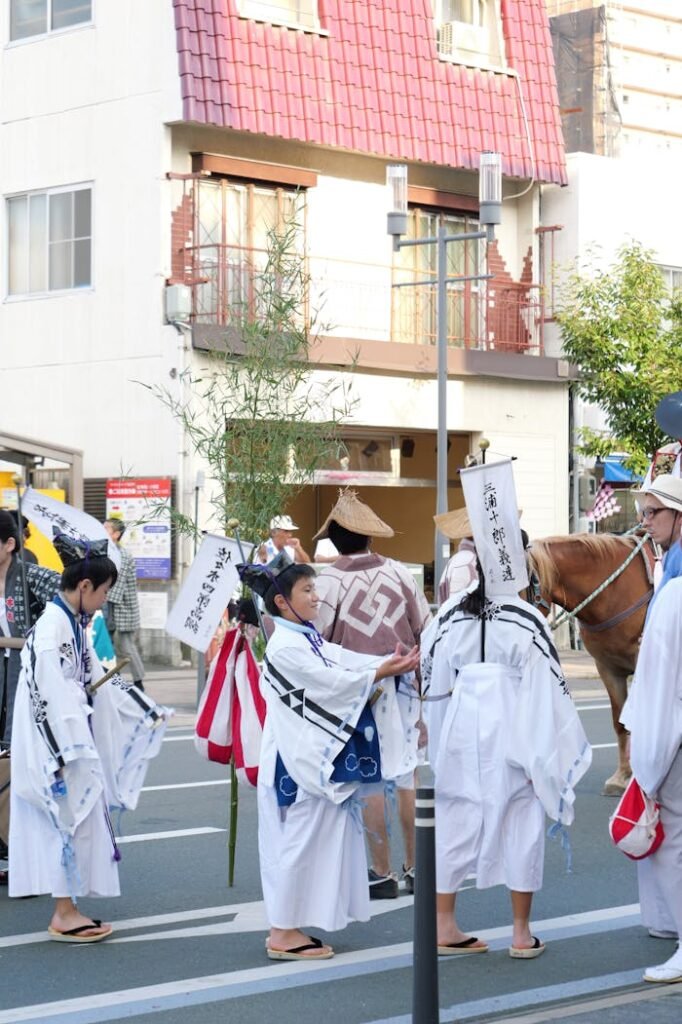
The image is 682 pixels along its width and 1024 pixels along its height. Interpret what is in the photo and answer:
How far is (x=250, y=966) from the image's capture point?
7.12 metres

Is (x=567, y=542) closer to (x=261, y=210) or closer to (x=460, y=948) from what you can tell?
(x=460, y=948)

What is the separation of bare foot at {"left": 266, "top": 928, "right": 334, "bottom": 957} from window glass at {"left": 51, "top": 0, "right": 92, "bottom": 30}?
18.2 metres

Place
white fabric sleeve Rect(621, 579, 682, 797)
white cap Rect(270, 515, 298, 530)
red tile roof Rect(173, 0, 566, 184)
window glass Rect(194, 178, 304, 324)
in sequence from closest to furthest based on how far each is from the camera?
white fabric sleeve Rect(621, 579, 682, 797)
white cap Rect(270, 515, 298, 530)
red tile roof Rect(173, 0, 566, 184)
window glass Rect(194, 178, 304, 324)

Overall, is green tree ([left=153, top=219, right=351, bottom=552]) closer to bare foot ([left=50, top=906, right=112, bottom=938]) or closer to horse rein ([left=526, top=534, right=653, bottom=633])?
horse rein ([left=526, top=534, right=653, bottom=633])

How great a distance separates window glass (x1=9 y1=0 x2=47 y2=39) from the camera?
23.7 m

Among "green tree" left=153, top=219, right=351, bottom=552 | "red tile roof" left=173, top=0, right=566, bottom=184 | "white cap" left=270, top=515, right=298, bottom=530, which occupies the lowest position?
"white cap" left=270, top=515, right=298, bottom=530

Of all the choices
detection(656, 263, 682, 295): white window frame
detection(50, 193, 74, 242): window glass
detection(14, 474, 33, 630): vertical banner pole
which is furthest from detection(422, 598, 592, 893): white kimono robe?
detection(656, 263, 682, 295): white window frame

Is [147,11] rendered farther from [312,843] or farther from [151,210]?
[312,843]

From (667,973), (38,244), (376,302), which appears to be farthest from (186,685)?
(667,973)

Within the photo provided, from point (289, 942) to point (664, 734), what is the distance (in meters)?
1.84

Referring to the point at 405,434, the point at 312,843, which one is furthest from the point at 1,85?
the point at 312,843

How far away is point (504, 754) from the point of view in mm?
7133

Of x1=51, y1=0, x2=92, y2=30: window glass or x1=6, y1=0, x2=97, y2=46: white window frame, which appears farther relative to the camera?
x1=51, y1=0, x2=92, y2=30: window glass

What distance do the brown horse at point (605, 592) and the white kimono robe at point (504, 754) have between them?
4.39m
